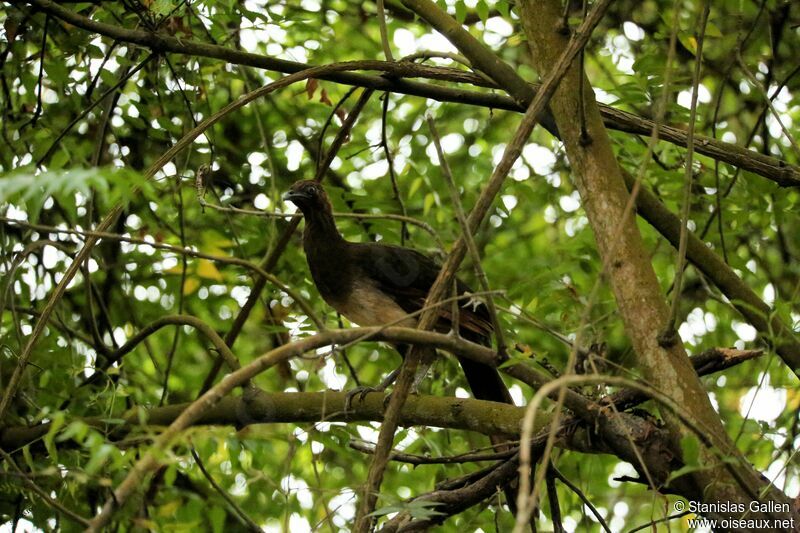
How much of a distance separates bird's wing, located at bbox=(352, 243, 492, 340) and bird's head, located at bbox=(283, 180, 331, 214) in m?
0.34

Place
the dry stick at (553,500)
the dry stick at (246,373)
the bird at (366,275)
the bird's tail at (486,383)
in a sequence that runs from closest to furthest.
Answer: the dry stick at (246,373)
the dry stick at (553,500)
the bird's tail at (486,383)
the bird at (366,275)

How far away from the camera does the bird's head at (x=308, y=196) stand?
5.24m

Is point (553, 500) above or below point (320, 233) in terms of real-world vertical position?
below

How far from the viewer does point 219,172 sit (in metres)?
6.43

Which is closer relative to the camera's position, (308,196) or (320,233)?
(308,196)

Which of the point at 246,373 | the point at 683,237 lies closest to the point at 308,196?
the point at 683,237

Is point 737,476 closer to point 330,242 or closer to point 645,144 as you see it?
point 645,144

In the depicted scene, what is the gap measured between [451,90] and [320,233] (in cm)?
170

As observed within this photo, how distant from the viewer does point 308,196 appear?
528cm

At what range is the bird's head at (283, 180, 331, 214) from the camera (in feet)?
17.2

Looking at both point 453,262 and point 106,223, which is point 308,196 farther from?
point 453,262

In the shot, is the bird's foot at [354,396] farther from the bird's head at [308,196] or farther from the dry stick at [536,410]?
the dry stick at [536,410]

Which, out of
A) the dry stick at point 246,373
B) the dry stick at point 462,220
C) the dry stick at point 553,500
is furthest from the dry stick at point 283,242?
the dry stick at point 246,373

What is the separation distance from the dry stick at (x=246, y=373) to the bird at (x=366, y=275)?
2642 millimetres
